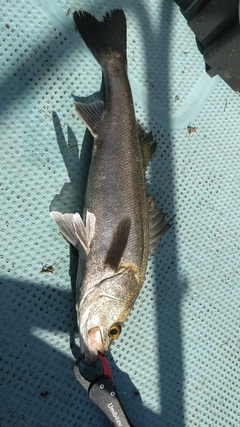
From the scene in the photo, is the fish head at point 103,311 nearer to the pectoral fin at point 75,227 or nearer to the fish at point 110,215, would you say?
the fish at point 110,215

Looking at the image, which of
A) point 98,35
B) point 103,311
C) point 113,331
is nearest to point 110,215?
point 103,311

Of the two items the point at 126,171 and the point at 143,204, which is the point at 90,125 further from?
the point at 143,204

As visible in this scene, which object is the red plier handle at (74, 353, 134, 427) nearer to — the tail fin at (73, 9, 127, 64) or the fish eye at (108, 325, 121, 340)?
the fish eye at (108, 325, 121, 340)

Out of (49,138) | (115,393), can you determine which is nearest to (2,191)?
(49,138)

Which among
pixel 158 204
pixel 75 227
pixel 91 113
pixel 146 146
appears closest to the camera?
pixel 75 227

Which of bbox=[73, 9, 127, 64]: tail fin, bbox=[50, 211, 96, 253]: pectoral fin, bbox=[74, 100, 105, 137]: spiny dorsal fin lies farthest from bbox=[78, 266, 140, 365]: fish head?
bbox=[73, 9, 127, 64]: tail fin

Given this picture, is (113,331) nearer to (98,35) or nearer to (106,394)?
(106,394)
